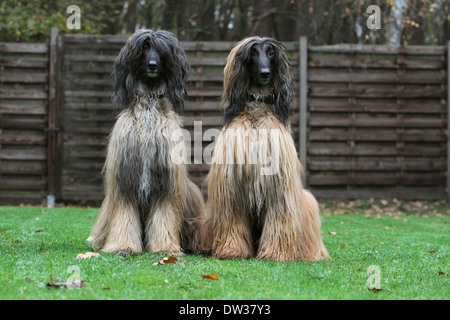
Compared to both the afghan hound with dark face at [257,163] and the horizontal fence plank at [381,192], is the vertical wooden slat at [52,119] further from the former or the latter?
the afghan hound with dark face at [257,163]

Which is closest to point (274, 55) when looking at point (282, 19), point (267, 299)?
point (267, 299)

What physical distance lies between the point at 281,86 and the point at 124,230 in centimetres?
140

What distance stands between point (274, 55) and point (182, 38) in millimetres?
7595

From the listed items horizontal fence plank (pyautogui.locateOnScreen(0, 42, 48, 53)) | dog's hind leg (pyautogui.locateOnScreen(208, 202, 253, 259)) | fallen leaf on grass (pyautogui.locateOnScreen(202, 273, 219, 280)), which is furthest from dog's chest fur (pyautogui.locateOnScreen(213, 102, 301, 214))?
horizontal fence plank (pyautogui.locateOnScreen(0, 42, 48, 53))

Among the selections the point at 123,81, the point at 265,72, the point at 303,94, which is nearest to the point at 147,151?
the point at 123,81

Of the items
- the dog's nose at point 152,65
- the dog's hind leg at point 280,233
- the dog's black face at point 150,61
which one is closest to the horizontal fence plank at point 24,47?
the dog's black face at point 150,61

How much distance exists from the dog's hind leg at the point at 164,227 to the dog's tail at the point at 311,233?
834 millimetres

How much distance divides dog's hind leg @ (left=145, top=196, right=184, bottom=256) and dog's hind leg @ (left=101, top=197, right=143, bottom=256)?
0.08m

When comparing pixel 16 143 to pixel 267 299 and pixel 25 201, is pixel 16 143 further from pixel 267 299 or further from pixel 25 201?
pixel 267 299

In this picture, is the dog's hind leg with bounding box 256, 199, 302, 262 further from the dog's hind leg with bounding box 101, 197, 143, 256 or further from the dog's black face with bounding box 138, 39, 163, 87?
the dog's black face with bounding box 138, 39, 163, 87

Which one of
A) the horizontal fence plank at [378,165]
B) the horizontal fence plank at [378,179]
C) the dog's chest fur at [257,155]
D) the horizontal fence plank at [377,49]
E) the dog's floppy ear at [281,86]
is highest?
the horizontal fence plank at [377,49]

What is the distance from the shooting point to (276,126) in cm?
371

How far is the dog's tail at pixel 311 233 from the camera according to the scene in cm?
385

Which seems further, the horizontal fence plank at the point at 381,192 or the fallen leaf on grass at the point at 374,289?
the horizontal fence plank at the point at 381,192
